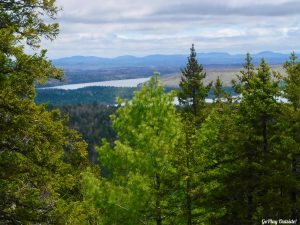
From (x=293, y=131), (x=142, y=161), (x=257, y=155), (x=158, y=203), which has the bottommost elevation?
(x=158, y=203)

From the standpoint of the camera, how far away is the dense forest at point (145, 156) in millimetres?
12391

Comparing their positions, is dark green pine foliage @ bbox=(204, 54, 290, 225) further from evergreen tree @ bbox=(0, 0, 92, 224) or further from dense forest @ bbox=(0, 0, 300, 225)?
evergreen tree @ bbox=(0, 0, 92, 224)

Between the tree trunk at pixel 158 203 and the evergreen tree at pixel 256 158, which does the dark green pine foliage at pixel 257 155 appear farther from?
the tree trunk at pixel 158 203

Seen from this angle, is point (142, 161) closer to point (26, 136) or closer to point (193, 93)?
point (26, 136)

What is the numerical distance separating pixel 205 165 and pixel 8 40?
1116cm

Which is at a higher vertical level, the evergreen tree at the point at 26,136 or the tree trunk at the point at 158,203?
the evergreen tree at the point at 26,136

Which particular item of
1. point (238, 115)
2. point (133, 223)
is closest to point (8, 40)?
point (133, 223)

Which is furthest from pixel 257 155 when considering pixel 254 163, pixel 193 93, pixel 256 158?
pixel 193 93

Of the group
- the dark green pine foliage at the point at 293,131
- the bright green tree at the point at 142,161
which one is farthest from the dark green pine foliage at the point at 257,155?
the bright green tree at the point at 142,161

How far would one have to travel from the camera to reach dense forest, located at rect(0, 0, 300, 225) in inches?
488

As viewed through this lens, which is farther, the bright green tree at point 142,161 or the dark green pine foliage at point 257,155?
the dark green pine foliage at point 257,155

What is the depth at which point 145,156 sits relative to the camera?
56.9 feet

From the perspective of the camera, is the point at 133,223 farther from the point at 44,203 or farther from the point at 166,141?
the point at 44,203

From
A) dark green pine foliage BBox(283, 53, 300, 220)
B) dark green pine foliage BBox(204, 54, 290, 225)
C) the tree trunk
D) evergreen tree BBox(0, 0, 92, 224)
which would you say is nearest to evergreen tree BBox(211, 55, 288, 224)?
dark green pine foliage BBox(204, 54, 290, 225)
